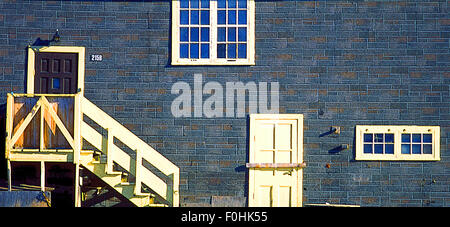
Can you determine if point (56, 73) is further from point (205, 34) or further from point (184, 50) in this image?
point (205, 34)

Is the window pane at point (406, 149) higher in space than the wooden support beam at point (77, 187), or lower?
higher

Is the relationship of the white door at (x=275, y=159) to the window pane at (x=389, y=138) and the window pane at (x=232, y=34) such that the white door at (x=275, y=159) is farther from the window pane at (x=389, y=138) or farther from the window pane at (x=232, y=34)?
the window pane at (x=389, y=138)

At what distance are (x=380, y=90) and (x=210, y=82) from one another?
3.65 metres

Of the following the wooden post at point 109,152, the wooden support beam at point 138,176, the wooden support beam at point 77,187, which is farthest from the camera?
the wooden support beam at point 138,176

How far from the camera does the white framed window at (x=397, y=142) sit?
1402 cm

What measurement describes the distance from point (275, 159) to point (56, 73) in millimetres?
5089

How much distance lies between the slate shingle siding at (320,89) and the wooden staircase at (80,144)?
0.56 metres

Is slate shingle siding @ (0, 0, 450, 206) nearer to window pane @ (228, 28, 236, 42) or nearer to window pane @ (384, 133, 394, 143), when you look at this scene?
window pane @ (384, 133, 394, 143)

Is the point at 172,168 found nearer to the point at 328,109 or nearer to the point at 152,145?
the point at 152,145

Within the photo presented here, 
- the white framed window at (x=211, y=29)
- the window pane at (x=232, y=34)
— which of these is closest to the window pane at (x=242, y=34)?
the white framed window at (x=211, y=29)

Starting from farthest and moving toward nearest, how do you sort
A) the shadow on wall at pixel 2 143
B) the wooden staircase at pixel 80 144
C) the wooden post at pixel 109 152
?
the shadow on wall at pixel 2 143 → the wooden post at pixel 109 152 → the wooden staircase at pixel 80 144

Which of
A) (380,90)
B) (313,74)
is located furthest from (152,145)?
(380,90)

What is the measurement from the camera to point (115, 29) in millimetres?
14258

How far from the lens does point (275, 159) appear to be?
1410 cm
